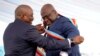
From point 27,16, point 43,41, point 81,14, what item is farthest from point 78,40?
point 81,14

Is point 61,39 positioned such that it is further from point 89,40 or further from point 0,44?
point 89,40

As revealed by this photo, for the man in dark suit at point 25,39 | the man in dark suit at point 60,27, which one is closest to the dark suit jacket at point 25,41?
the man in dark suit at point 25,39

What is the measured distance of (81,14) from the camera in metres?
2.98

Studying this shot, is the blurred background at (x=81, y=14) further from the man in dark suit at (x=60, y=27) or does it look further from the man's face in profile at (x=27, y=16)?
the man's face in profile at (x=27, y=16)

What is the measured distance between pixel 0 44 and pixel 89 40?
0.89 meters

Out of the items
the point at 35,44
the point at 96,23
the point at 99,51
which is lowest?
the point at 99,51

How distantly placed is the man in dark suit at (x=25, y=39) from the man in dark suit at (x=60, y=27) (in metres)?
0.10

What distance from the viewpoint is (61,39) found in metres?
1.68

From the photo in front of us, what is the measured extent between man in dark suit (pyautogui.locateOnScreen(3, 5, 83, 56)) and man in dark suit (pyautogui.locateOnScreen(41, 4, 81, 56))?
96mm

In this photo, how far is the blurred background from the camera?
9.07 feet

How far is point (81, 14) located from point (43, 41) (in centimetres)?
145

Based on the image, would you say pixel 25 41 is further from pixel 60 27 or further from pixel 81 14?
pixel 81 14

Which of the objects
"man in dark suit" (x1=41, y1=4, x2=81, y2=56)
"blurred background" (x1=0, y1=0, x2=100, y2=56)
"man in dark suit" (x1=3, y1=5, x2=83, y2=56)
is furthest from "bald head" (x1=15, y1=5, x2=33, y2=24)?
"blurred background" (x1=0, y1=0, x2=100, y2=56)

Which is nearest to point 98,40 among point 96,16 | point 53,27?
point 96,16
